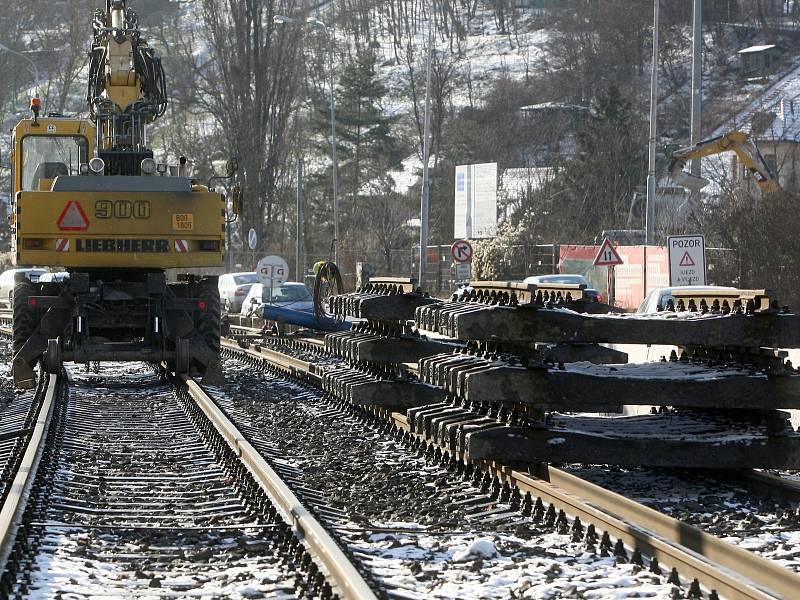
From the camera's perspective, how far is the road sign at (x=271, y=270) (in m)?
33.3

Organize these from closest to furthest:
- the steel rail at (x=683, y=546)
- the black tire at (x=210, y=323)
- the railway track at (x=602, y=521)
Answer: the steel rail at (x=683, y=546)
the railway track at (x=602, y=521)
the black tire at (x=210, y=323)

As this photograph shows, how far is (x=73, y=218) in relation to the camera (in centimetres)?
1856

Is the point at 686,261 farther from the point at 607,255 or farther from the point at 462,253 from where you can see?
the point at 462,253

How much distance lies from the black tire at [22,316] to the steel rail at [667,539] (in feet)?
35.3

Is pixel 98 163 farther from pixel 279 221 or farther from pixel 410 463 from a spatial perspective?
pixel 279 221

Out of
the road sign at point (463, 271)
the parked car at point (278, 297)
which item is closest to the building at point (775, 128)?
the parked car at point (278, 297)

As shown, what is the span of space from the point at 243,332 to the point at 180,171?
54.3ft

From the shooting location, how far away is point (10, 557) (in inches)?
289

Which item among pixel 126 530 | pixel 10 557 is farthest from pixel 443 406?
pixel 10 557

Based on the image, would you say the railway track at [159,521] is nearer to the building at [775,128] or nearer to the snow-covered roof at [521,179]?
the building at [775,128]

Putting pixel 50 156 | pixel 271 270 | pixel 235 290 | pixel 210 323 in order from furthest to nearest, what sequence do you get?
pixel 235 290 < pixel 271 270 < pixel 50 156 < pixel 210 323

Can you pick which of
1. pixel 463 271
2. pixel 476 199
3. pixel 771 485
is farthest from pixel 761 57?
pixel 771 485

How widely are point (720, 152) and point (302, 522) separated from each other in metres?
38.5

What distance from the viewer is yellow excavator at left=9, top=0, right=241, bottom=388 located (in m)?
18.5
